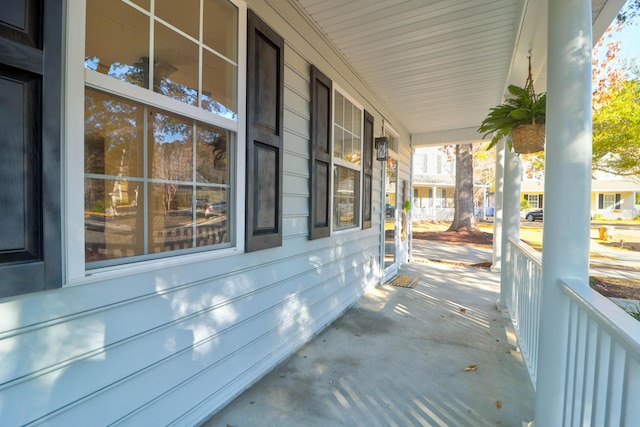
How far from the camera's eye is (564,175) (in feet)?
4.77

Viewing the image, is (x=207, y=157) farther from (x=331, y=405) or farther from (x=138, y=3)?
(x=331, y=405)

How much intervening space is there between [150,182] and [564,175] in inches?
78.8

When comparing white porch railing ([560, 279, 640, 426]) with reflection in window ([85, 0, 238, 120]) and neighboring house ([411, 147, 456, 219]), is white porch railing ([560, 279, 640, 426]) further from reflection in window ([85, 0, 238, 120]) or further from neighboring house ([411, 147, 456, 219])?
neighboring house ([411, 147, 456, 219])

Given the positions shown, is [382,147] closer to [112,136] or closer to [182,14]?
[182,14]

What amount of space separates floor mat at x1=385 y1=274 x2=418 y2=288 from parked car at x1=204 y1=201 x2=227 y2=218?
12.0 feet

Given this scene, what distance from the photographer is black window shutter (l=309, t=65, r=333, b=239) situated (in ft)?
9.53

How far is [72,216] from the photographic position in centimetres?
121

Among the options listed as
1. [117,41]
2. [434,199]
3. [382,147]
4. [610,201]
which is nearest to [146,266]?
[117,41]

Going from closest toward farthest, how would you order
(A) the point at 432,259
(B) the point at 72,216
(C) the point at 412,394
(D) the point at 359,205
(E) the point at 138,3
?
(B) the point at 72,216 → (E) the point at 138,3 → (C) the point at 412,394 → (D) the point at 359,205 → (A) the point at 432,259

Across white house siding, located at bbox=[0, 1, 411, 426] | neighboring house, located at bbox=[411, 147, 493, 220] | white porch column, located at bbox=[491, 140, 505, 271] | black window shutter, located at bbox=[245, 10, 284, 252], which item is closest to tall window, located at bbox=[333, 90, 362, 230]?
white house siding, located at bbox=[0, 1, 411, 426]

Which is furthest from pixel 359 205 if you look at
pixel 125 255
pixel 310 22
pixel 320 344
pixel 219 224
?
pixel 125 255

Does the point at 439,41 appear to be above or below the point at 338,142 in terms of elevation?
above

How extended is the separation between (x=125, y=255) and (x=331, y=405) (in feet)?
5.03

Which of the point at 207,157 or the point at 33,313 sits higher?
the point at 207,157
